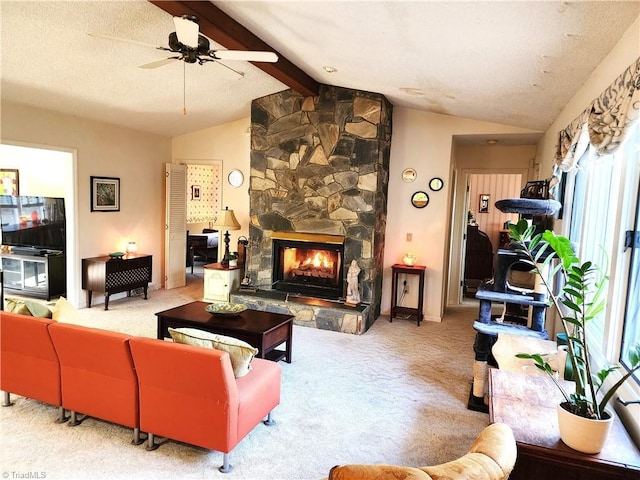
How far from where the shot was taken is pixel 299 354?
14.1 feet

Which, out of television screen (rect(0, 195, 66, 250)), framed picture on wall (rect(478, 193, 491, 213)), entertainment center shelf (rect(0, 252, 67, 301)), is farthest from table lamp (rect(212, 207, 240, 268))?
framed picture on wall (rect(478, 193, 491, 213))

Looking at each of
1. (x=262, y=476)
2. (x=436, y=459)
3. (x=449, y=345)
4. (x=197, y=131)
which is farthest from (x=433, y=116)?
(x=262, y=476)

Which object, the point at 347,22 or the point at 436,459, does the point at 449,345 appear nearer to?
the point at 436,459

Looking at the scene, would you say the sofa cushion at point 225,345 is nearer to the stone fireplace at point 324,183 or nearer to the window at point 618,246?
the window at point 618,246

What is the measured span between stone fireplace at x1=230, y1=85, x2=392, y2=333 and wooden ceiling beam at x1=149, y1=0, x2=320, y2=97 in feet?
3.43

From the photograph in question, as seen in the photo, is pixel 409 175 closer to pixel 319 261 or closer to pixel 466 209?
pixel 466 209

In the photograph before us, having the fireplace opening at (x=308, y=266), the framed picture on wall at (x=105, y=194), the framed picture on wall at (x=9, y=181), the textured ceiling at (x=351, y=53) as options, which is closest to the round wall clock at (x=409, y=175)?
the textured ceiling at (x=351, y=53)

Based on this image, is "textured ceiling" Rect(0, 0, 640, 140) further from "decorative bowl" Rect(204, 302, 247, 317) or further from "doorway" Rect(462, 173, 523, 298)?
"doorway" Rect(462, 173, 523, 298)

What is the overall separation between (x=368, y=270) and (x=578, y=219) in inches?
95.6

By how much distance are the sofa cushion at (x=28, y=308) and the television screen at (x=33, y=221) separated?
10.3 ft

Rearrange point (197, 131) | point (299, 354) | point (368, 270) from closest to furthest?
point (299, 354)
point (368, 270)
point (197, 131)

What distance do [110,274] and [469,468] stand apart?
215 inches

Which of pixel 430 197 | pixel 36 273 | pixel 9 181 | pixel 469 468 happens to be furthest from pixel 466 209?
pixel 9 181

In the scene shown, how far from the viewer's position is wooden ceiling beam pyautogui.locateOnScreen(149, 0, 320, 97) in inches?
120
